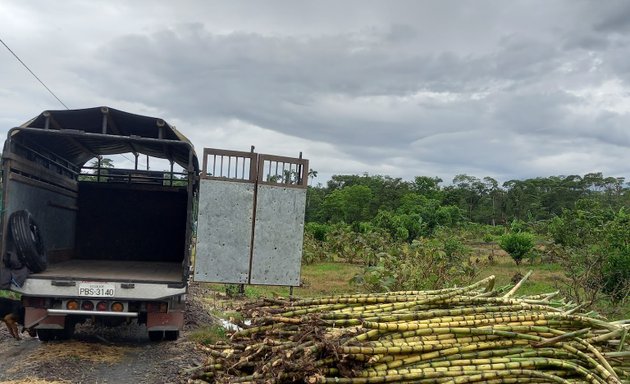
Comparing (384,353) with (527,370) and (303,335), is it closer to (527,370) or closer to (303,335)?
(303,335)

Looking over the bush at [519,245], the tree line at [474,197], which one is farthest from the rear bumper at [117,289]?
the tree line at [474,197]

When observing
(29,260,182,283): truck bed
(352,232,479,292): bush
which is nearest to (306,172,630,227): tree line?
(352,232,479,292): bush

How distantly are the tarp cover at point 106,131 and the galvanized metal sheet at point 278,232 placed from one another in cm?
113

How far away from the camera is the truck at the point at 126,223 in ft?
20.2

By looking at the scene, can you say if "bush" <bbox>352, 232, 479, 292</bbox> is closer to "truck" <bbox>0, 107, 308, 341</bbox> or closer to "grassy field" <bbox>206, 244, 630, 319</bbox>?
"grassy field" <bbox>206, 244, 630, 319</bbox>

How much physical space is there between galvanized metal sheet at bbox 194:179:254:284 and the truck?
0.01m

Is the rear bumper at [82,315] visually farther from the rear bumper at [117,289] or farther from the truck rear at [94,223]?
the rear bumper at [117,289]

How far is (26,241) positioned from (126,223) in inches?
111

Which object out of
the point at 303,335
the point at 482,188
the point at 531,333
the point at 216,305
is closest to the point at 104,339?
the point at 216,305

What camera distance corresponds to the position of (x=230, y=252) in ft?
24.7

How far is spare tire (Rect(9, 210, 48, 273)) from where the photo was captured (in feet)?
20.5

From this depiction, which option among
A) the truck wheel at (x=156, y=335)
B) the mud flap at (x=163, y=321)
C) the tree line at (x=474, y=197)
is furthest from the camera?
the tree line at (x=474, y=197)

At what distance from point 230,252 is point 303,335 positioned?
426 centimetres

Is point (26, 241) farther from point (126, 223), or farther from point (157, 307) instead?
point (126, 223)
